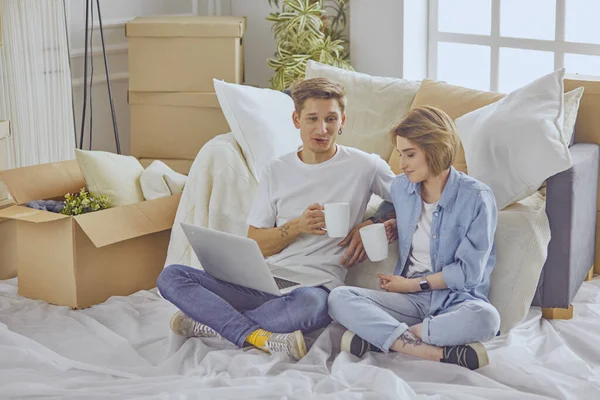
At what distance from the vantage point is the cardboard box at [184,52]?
12.3 feet

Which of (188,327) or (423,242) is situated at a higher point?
(423,242)

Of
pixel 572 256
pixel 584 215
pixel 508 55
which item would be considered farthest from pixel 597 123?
pixel 508 55

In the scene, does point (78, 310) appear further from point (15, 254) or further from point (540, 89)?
point (540, 89)

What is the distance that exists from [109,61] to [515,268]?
92.5 inches

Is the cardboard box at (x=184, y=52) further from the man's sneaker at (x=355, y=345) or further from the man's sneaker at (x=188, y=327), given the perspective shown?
the man's sneaker at (x=355, y=345)

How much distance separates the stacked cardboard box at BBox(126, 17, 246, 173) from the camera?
3.75 meters

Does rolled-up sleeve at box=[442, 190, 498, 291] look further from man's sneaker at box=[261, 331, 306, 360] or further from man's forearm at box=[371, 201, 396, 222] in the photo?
man's sneaker at box=[261, 331, 306, 360]

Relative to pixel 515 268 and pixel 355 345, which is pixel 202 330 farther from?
pixel 515 268

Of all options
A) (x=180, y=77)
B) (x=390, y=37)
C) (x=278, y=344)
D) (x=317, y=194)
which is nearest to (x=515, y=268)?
(x=317, y=194)

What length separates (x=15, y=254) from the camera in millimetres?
3289

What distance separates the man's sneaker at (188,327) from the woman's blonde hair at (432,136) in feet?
2.60

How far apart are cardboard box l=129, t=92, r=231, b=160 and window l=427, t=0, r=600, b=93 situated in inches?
39.9

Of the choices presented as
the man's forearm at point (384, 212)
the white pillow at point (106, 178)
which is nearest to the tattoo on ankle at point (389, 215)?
the man's forearm at point (384, 212)

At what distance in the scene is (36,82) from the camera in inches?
139
